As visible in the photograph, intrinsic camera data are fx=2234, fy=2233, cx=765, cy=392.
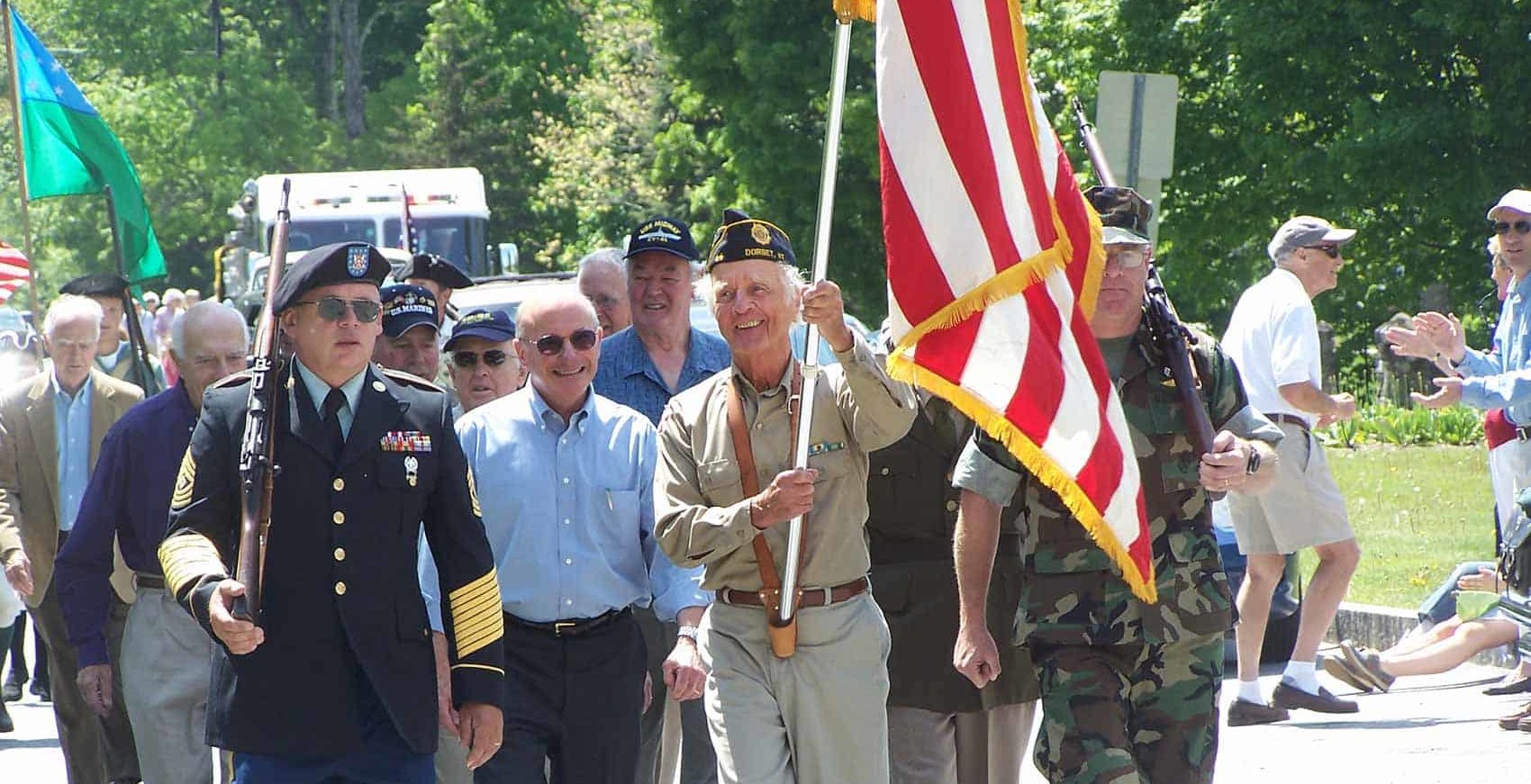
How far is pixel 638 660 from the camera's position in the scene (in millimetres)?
6836

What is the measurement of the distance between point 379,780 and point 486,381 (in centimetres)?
262

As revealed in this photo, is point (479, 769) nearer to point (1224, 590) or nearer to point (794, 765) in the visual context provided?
point (794, 765)

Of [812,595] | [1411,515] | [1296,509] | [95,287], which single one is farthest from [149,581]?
[1411,515]

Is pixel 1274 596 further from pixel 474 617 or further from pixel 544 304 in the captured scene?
pixel 474 617

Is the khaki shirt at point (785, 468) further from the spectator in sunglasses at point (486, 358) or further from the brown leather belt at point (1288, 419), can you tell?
the brown leather belt at point (1288, 419)

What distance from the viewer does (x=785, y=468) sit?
6.17 meters

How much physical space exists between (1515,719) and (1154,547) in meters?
4.18

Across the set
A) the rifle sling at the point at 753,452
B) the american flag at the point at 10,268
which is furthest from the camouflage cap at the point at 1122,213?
the american flag at the point at 10,268

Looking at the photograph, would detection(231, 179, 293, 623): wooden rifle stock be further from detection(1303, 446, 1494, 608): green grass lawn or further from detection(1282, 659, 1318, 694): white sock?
detection(1303, 446, 1494, 608): green grass lawn

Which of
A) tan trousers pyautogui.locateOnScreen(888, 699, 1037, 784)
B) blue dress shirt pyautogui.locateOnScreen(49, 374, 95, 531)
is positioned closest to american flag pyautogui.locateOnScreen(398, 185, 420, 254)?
blue dress shirt pyautogui.locateOnScreen(49, 374, 95, 531)

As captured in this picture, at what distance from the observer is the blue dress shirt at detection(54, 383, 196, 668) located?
755 cm

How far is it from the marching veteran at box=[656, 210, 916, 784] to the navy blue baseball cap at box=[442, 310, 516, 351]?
1876 millimetres

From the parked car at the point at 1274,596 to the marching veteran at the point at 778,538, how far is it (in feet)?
18.6

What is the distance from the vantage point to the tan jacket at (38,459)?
1007 centimetres
